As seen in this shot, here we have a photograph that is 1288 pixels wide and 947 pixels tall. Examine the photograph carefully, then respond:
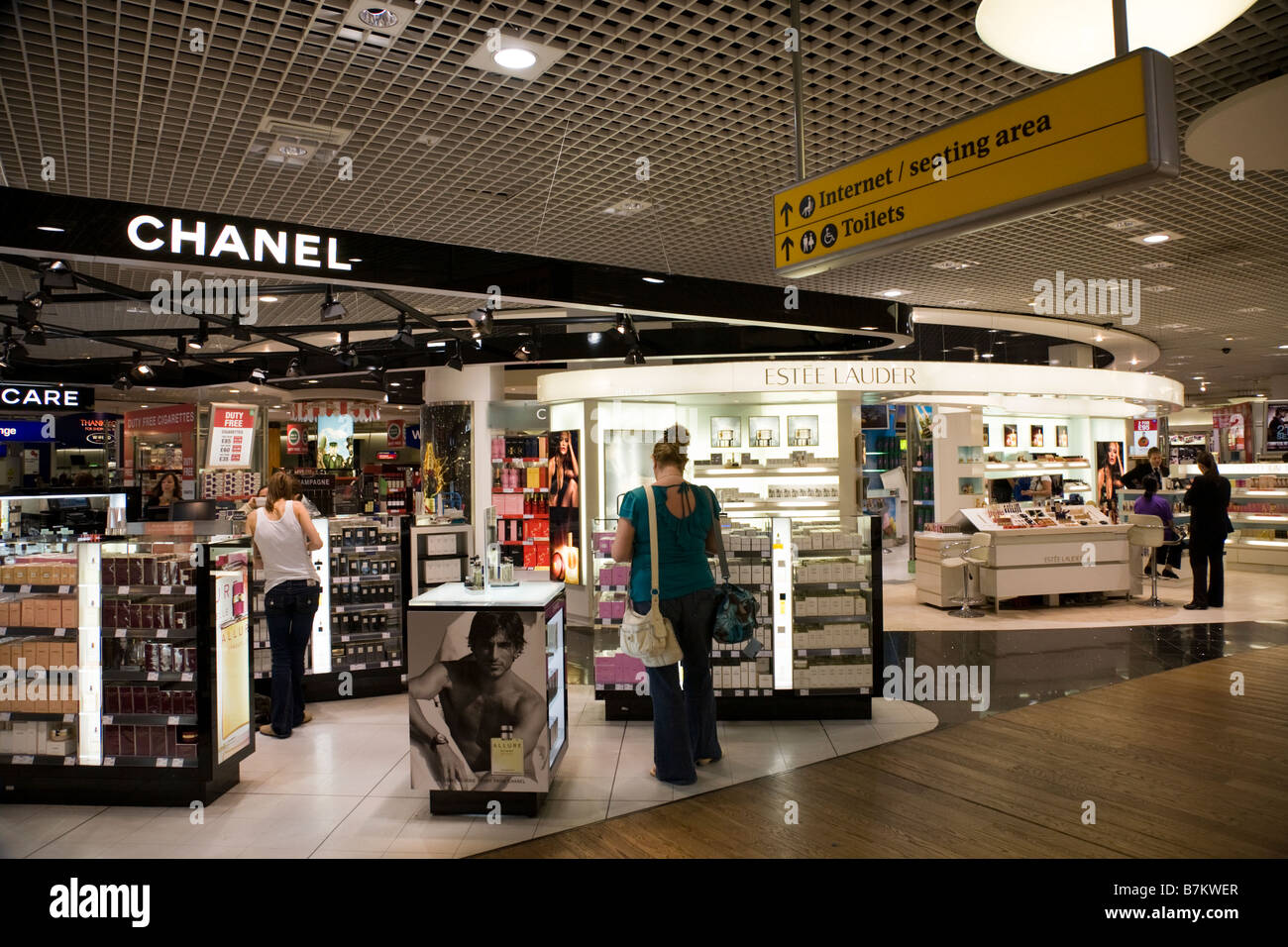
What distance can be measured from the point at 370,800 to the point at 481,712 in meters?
A: 0.76

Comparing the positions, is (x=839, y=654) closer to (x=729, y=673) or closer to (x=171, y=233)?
(x=729, y=673)

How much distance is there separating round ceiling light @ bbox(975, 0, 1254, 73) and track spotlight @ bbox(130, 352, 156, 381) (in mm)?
10127

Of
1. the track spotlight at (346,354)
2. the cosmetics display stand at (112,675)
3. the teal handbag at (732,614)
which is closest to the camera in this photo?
the cosmetics display stand at (112,675)

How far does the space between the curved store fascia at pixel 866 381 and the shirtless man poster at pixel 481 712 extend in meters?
5.59

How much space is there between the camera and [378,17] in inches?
126

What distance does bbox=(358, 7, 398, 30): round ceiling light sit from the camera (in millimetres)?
3162

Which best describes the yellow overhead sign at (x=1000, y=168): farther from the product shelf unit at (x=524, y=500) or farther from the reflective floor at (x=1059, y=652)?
the product shelf unit at (x=524, y=500)

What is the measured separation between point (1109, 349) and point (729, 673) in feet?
35.2

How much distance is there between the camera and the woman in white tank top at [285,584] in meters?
5.15

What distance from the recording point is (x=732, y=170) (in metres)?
4.96

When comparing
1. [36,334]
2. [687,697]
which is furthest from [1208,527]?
[36,334]

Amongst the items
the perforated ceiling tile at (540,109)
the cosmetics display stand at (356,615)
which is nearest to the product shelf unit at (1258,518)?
the perforated ceiling tile at (540,109)

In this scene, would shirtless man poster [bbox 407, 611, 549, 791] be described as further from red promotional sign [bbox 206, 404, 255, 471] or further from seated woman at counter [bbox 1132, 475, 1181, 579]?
seated woman at counter [bbox 1132, 475, 1181, 579]
